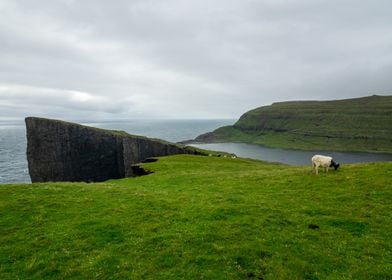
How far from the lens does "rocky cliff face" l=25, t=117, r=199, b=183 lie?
9119 cm

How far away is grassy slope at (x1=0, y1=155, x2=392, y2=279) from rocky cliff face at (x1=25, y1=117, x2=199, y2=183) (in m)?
62.7

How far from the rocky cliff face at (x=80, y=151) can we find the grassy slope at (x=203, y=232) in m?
62.7

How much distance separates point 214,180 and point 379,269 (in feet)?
72.0

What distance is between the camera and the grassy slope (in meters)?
15.9

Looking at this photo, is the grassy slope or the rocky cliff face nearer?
the grassy slope

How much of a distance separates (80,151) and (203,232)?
8187cm

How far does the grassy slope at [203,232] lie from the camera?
1590cm

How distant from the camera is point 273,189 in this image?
3006 cm

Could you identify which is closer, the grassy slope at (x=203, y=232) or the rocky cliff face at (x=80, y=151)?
the grassy slope at (x=203, y=232)

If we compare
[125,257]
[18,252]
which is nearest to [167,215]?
[125,257]

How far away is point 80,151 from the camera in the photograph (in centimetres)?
9438

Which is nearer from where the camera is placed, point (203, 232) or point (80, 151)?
point (203, 232)

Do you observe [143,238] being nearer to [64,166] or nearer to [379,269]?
[379,269]

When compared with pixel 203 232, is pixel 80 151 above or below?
below
